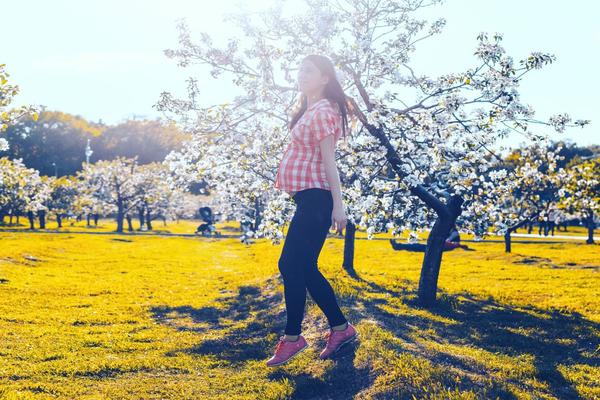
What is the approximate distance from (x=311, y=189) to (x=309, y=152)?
0.40 meters

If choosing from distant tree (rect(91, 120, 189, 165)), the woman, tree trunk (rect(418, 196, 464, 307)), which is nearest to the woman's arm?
the woman

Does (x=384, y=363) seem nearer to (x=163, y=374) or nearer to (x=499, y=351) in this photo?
(x=499, y=351)

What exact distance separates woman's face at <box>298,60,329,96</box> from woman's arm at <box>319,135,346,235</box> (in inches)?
27.0

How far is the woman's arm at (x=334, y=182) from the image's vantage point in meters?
5.11

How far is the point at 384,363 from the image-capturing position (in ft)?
18.4

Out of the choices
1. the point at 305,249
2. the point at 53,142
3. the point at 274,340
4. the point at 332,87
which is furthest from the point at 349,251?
the point at 53,142

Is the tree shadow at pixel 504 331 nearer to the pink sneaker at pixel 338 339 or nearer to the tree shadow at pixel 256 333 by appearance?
the pink sneaker at pixel 338 339

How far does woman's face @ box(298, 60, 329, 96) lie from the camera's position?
5562 millimetres

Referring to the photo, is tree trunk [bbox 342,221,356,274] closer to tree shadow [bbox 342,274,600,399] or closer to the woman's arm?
tree shadow [bbox 342,274,600,399]

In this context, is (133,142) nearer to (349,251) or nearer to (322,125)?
(349,251)

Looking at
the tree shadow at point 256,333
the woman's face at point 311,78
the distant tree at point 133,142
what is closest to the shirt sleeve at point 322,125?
the woman's face at point 311,78

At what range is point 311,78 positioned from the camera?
5562 mm

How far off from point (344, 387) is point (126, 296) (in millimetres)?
9345

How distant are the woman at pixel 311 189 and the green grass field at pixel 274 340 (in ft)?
2.92
